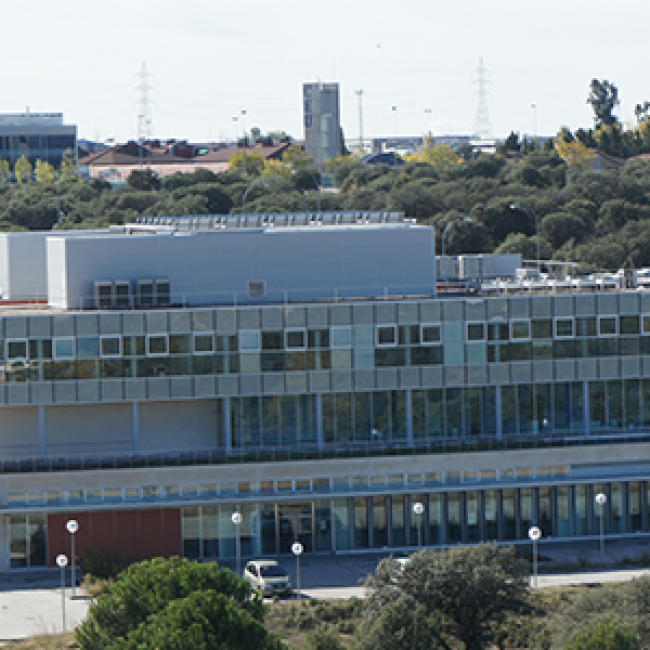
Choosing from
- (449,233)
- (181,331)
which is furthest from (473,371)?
(449,233)

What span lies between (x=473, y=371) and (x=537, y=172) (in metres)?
89.5

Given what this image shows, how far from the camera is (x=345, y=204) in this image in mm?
114000

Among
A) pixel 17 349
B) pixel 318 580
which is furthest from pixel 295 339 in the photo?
pixel 17 349

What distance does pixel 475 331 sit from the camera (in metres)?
45.8

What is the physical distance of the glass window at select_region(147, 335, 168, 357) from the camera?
44312 millimetres

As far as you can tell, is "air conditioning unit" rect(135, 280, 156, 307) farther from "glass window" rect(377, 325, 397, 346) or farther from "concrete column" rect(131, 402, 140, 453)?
"glass window" rect(377, 325, 397, 346)

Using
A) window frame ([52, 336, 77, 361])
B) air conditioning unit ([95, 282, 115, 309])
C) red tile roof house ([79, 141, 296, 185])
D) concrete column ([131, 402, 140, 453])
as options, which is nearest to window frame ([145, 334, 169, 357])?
concrete column ([131, 402, 140, 453])

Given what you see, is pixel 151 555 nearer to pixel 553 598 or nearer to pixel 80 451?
pixel 80 451

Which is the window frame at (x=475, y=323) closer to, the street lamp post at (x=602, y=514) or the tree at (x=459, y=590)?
the street lamp post at (x=602, y=514)

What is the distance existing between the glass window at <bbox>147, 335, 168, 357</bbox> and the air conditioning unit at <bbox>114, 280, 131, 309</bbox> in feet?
8.99

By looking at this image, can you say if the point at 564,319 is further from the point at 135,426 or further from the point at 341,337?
the point at 135,426

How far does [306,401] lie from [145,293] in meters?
6.42

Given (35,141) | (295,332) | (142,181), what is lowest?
(295,332)

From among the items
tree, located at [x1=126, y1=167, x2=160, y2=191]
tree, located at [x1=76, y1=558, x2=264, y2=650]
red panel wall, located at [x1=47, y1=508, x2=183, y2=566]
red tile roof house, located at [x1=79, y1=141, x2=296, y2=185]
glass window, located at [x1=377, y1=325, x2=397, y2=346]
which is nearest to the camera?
tree, located at [x1=76, y1=558, x2=264, y2=650]
